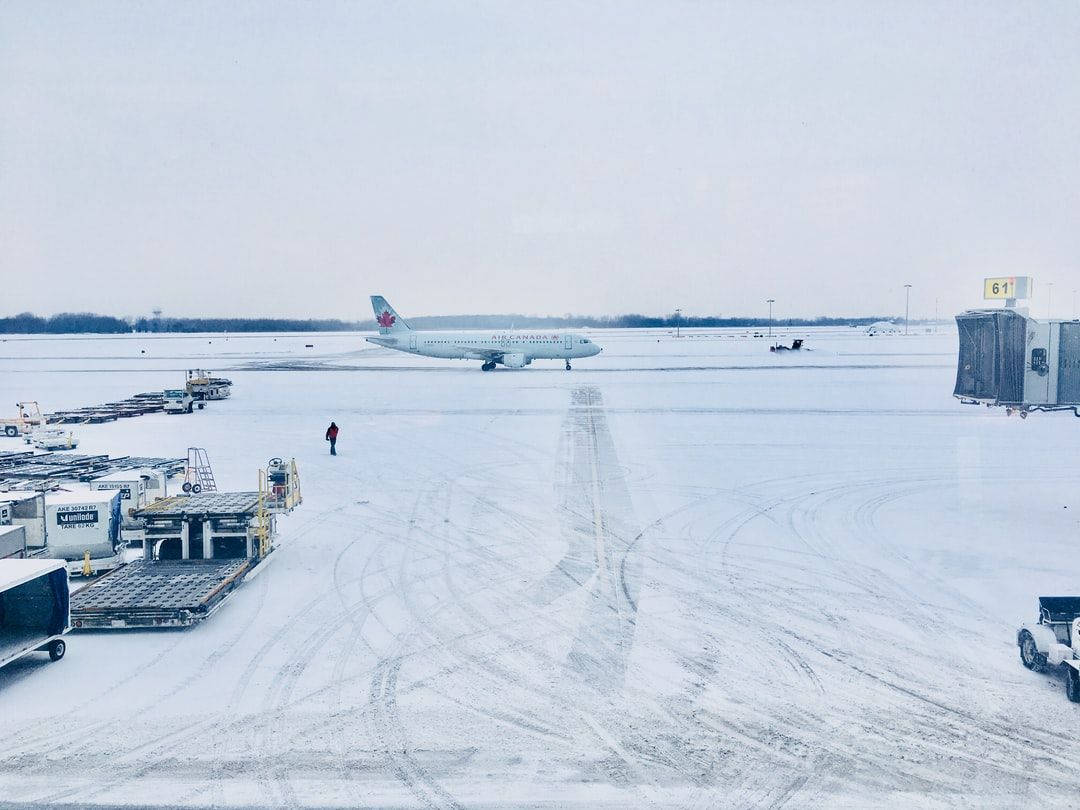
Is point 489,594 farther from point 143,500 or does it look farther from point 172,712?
point 143,500

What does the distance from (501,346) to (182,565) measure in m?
53.0

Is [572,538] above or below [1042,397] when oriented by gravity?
below

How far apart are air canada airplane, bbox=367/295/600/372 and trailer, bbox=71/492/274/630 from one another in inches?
1969

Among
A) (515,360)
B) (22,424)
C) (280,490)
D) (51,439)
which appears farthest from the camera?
(515,360)

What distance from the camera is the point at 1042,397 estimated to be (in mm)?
21516

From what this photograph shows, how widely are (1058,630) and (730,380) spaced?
163ft

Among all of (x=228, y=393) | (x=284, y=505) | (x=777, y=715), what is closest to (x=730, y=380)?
(x=228, y=393)

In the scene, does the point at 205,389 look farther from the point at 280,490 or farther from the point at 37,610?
the point at 37,610

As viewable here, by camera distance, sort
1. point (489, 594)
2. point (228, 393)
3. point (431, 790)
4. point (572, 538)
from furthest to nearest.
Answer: point (228, 393), point (572, 538), point (489, 594), point (431, 790)

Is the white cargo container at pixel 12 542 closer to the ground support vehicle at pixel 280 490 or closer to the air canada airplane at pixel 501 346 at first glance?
the ground support vehicle at pixel 280 490

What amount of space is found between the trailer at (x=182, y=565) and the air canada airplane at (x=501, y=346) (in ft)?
164

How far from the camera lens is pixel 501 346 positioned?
6831cm

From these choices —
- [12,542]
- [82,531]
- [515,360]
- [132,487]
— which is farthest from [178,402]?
[12,542]

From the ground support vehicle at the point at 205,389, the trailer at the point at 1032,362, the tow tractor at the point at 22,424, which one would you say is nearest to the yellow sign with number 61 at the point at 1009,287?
the trailer at the point at 1032,362
